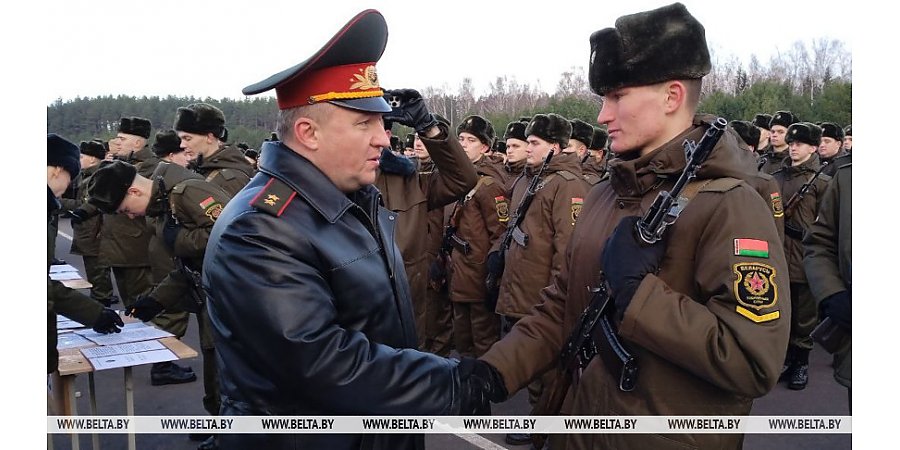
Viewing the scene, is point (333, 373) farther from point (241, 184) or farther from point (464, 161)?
point (241, 184)

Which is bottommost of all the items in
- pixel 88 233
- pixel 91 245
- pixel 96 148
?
pixel 91 245

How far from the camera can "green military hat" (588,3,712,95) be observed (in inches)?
75.3

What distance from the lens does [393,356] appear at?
68.1 inches

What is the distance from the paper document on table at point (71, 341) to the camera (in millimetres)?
3404

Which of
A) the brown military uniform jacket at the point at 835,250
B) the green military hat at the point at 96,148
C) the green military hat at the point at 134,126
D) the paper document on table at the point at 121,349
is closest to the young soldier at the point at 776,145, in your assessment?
the brown military uniform jacket at the point at 835,250

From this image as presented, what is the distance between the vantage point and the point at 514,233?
5219 millimetres

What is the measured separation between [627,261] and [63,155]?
3146 millimetres

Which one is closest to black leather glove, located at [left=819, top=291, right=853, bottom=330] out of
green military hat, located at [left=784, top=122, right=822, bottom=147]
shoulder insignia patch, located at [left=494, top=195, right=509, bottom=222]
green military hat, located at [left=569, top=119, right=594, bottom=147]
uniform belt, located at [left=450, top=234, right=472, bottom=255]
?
shoulder insignia patch, located at [left=494, top=195, right=509, bottom=222]

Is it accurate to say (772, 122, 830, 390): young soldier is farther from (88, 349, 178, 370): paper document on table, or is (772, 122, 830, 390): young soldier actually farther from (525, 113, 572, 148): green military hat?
(88, 349, 178, 370): paper document on table

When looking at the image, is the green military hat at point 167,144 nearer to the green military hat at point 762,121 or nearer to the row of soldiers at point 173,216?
the row of soldiers at point 173,216

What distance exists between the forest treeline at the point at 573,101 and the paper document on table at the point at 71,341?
1.12 m

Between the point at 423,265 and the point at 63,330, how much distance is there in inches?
88.1

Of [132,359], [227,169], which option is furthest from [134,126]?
[132,359]

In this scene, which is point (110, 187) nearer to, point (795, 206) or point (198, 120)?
point (198, 120)
